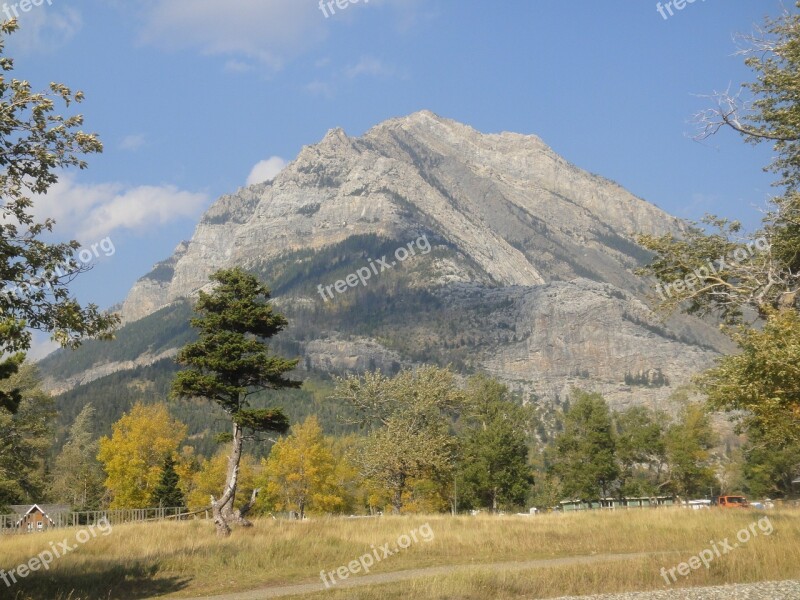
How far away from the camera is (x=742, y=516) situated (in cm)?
3183

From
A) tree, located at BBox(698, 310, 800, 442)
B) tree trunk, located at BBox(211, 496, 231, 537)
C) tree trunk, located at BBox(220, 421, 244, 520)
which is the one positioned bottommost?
tree trunk, located at BBox(211, 496, 231, 537)

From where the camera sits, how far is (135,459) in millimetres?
71875

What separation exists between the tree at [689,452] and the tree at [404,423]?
4045cm

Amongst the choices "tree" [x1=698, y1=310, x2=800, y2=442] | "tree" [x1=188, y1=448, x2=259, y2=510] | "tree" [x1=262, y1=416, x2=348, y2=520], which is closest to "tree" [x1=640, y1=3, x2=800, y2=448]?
"tree" [x1=698, y1=310, x2=800, y2=442]

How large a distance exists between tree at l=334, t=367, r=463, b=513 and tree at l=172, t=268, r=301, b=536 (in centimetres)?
2463

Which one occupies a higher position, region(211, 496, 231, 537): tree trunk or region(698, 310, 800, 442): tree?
region(698, 310, 800, 442): tree

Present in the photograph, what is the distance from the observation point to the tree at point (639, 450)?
291 feet

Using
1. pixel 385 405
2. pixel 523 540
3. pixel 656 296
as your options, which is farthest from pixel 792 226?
pixel 385 405

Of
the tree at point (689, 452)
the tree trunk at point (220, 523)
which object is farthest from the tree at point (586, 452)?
the tree trunk at point (220, 523)

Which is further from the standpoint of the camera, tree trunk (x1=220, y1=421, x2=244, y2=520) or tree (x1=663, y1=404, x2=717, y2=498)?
tree (x1=663, y1=404, x2=717, y2=498)

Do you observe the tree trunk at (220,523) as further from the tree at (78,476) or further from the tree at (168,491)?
the tree at (78,476)

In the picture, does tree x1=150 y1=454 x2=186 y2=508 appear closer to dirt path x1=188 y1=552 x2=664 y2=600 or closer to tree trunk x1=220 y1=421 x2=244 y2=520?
tree trunk x1=220 y1=421 x2=244 y2=520

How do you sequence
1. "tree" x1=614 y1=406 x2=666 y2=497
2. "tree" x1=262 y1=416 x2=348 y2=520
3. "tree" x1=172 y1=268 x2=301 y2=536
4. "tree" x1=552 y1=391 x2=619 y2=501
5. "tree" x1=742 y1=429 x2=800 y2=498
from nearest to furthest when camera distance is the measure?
"tree" x1=172 y1=268 x2=301 y2=536 → "tree" x1=262 y1=416 x2=348 y2=520 → "tree" x1=552 y1=391 x2=619 y2=501 → "tree" x1=742 y1=429 x2=800 y2=498 → "tree" x1=614 y1=406 x2=666 y2=497

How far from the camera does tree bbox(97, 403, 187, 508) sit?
2820 inches
